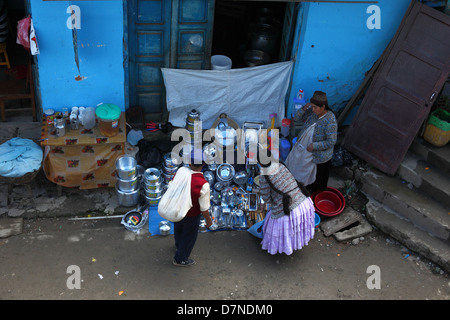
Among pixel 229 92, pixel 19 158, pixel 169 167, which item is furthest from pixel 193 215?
pixel 229 92

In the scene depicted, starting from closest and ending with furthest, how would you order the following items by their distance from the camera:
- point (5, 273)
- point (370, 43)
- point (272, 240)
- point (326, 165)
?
point (5, 273), point (272, 240), point (326, 165), point (370, 43)

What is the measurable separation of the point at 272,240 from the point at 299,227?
1.22ft

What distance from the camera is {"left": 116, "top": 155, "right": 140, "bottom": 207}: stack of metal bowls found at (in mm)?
5958

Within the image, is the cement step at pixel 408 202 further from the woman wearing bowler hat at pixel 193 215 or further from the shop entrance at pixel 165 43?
the woman wearing bowler hat at pixel 193 215

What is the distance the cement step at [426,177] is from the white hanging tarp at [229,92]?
212cm

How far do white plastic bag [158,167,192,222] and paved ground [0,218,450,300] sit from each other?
1.05 meters

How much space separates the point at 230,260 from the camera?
5.58 m

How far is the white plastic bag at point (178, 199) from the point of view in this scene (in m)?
4.63

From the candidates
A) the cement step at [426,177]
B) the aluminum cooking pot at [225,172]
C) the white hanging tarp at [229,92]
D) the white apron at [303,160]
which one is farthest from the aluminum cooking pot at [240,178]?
the cement step at [426,177]

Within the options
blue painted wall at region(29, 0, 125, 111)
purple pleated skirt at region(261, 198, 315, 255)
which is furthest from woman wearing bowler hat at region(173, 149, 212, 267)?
blue painted wall at region(29, 0, 125, 111)

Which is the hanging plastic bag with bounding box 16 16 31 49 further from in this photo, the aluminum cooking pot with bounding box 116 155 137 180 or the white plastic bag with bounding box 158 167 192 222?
the white plastic bag with bounding box 158 167 192 222

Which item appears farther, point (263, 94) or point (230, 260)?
point (263, 94)

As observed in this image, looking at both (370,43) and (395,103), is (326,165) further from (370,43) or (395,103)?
(370,43)

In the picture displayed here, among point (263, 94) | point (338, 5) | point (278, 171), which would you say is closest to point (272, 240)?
point (278, 171)
